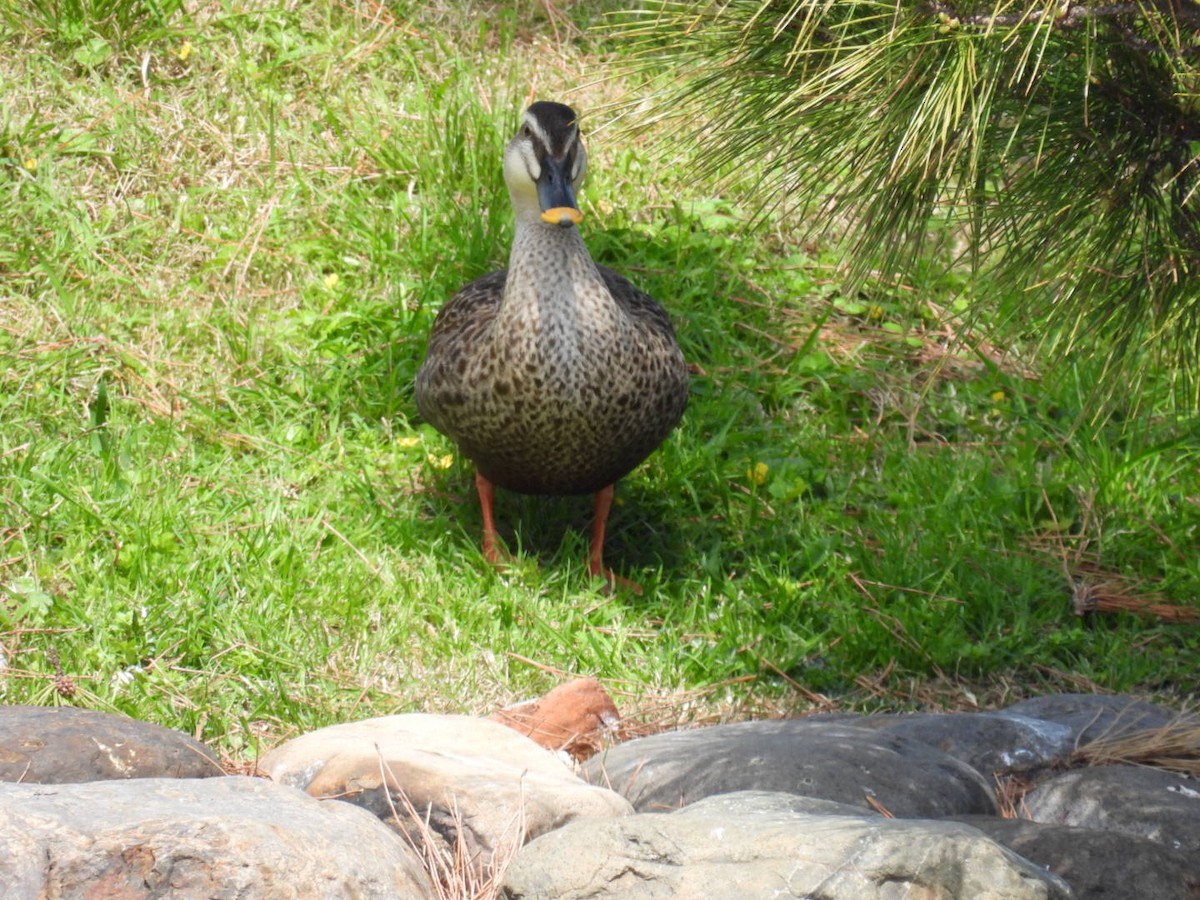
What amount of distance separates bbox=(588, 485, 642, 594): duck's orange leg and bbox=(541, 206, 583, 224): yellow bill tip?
928 millimetres

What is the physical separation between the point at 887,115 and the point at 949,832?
1.20 meters

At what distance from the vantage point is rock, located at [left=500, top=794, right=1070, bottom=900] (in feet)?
6.78

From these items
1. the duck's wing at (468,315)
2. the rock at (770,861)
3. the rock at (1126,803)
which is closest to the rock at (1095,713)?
the rock at (1126,803)

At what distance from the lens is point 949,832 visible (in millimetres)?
2119

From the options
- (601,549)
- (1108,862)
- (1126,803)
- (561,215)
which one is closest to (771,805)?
(1108,862)

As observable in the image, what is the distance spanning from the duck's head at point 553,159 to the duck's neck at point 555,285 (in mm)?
90

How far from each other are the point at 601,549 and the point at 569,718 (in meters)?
1.16

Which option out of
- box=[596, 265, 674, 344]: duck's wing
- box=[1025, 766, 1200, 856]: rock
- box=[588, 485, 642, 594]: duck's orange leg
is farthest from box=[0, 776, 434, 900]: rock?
box=[596, 265, 674, 344]: duck's wing

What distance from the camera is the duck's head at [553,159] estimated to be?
401cm

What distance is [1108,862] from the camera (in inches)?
95.0

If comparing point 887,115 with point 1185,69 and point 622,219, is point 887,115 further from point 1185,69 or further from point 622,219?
point 622,219

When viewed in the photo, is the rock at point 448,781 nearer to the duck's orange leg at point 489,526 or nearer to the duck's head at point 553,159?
the duck's orange leg at point 489,526

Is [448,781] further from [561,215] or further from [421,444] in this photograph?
[421,444]

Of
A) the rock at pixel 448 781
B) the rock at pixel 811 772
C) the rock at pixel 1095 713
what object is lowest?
the rock at pixel 1095 713
